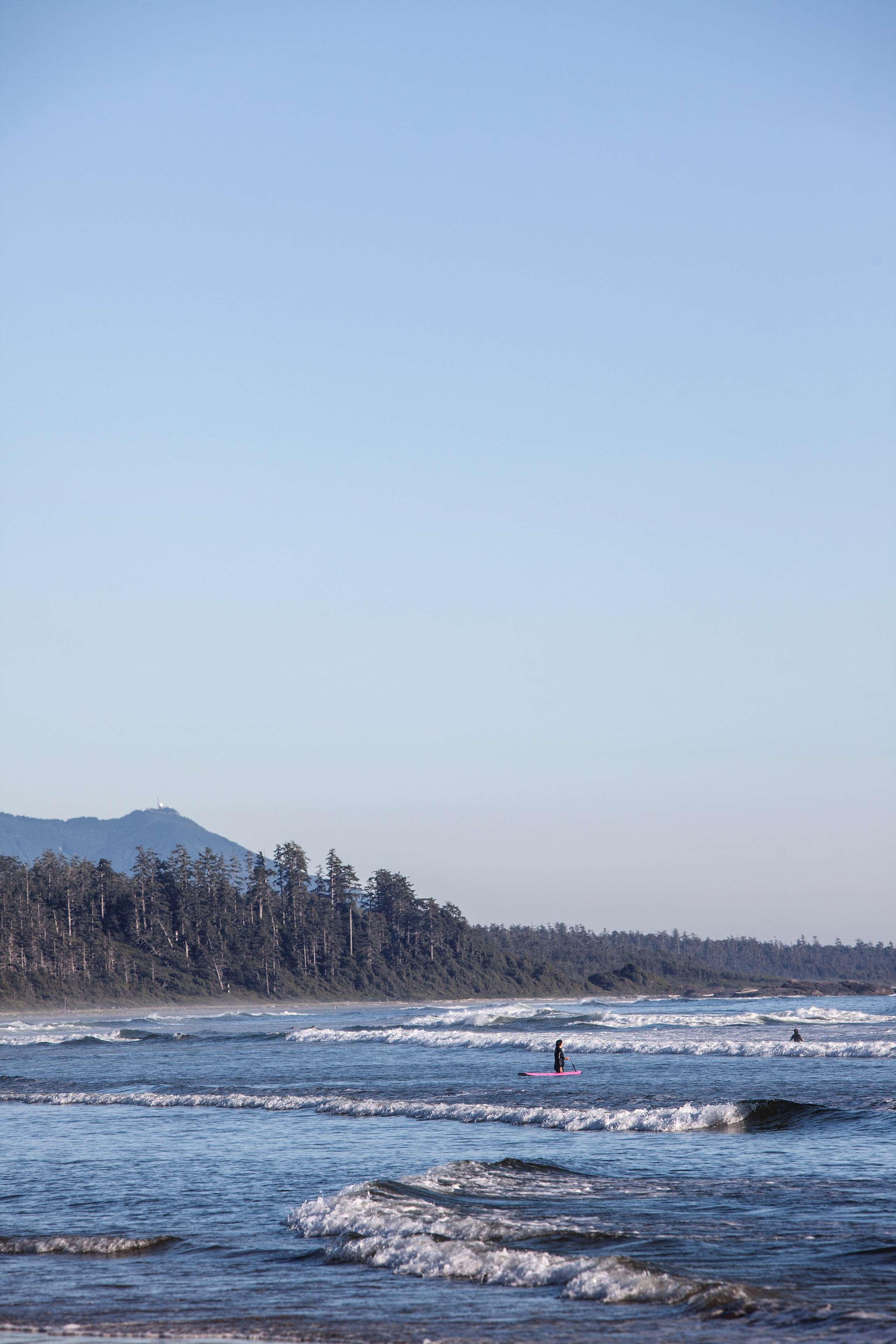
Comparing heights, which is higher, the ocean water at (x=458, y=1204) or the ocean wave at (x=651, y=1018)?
the ocean water at (x=458, y=1204)

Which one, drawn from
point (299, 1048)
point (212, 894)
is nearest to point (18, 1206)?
point (299, 1048)

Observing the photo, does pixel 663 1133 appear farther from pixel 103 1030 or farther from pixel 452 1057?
pixel 103 1030

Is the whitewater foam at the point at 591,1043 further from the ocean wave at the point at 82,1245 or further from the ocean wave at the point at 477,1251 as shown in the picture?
the ocean wave at the point at 82,1245

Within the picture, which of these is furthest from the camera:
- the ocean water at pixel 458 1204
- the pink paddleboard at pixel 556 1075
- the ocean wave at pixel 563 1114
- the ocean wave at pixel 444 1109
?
the pink paddleboard at pixel 556 1075

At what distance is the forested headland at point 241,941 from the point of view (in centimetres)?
14100

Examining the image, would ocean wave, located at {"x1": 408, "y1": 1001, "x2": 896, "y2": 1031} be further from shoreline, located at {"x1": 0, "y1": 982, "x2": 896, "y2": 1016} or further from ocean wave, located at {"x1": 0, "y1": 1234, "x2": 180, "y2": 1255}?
ocean wave, located at {"x1": 0, "y1": 1234, "x2": 180, "y2": 1255}

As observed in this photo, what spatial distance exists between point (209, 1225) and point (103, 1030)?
76358 mm

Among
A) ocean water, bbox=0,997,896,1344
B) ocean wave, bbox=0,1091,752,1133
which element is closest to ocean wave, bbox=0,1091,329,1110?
ocean wave, bbox=0,1091,752,1133

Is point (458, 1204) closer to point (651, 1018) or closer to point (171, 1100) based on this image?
point (171, 1100)

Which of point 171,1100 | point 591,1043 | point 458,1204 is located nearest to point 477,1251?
point 458,1204

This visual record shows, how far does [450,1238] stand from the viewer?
1928 centimetres

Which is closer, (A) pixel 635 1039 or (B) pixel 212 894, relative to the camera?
(A) pixel 635 1039

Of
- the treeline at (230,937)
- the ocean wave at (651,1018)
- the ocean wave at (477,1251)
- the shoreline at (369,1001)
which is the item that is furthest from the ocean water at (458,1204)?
the treeline at (230,937)

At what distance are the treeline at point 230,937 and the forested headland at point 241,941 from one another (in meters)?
0.24
